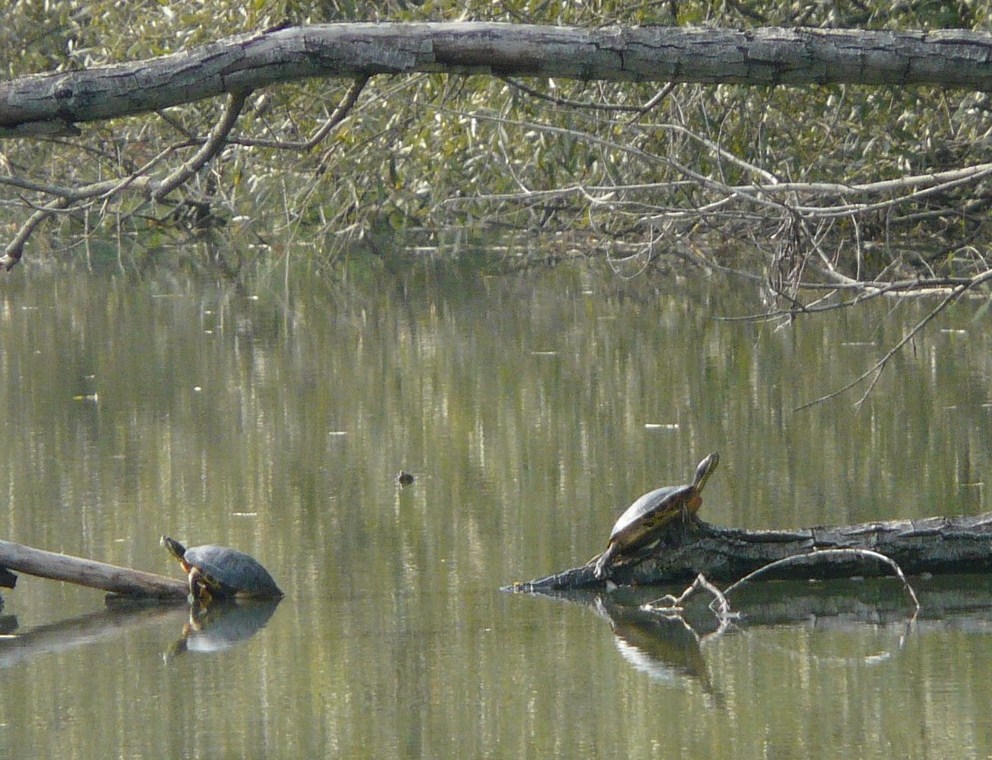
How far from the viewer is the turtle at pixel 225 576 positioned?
6156mm

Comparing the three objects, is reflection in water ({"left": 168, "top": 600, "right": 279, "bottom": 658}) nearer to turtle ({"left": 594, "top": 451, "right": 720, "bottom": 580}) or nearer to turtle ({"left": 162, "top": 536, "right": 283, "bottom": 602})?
turtle ({"left": 162, "top": 536, "right": 283, "bottom": 602})

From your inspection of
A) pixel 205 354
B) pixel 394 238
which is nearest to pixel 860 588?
pixel 205 354

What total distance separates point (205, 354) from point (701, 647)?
830cm

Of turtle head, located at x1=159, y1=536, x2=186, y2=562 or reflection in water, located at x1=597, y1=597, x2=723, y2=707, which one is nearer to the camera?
reflection in water, located at x1=597, y1=597, x2=723, y2=707

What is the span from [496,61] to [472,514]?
3.35m

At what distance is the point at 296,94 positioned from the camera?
959cm

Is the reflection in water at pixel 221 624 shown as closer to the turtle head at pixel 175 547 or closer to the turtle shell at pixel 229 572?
the turtle shell at pixel 229 572

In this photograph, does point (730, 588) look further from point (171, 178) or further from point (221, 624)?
point (171, 178)

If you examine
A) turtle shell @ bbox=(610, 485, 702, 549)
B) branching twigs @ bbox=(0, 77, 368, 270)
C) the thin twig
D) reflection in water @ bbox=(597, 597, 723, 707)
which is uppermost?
branching twigs @ bbox=(0, 77, 368, 270)

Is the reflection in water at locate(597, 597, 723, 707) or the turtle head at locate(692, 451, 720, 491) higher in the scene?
the turtle head at locate(692, 451, 720, 491)

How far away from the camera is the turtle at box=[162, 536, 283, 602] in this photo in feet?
20.2

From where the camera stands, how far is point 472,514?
7551 mm

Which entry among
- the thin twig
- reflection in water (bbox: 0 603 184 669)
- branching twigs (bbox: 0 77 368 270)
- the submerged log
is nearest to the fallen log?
reflection in water (bbox: 0 603 184 669)

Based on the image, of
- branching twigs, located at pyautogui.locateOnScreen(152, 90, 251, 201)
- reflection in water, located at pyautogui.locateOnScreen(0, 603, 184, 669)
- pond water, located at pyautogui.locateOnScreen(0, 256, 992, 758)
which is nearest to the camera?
branching twigs, located at pyautogui.locateOnScreen(152, 90, 251, 201)
